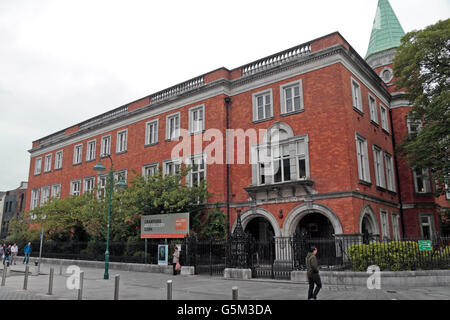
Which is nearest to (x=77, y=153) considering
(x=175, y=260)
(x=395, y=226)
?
(x=175, y=260)

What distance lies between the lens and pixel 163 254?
2102 cm

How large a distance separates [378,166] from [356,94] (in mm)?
4971

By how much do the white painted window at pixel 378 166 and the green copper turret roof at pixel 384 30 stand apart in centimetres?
1268

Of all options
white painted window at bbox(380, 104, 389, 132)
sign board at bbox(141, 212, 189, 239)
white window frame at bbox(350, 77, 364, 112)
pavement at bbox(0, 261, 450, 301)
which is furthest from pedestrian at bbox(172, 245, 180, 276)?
white painted window at bbox(380, 104, 389, 132)

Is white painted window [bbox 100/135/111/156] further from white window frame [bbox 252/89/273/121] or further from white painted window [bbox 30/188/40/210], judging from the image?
white window frame [bbox 252/89/273/121]

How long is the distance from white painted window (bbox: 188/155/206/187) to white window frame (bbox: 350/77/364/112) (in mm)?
10407

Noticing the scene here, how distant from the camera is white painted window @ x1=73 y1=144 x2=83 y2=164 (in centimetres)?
3741

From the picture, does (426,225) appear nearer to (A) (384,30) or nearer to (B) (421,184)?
(B) (421,184)

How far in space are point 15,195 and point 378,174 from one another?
66.1 m

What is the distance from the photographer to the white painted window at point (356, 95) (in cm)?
2254

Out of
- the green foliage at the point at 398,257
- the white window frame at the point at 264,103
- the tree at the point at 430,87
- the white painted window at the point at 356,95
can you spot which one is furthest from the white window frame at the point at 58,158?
the green foliage at the point at 398,257
